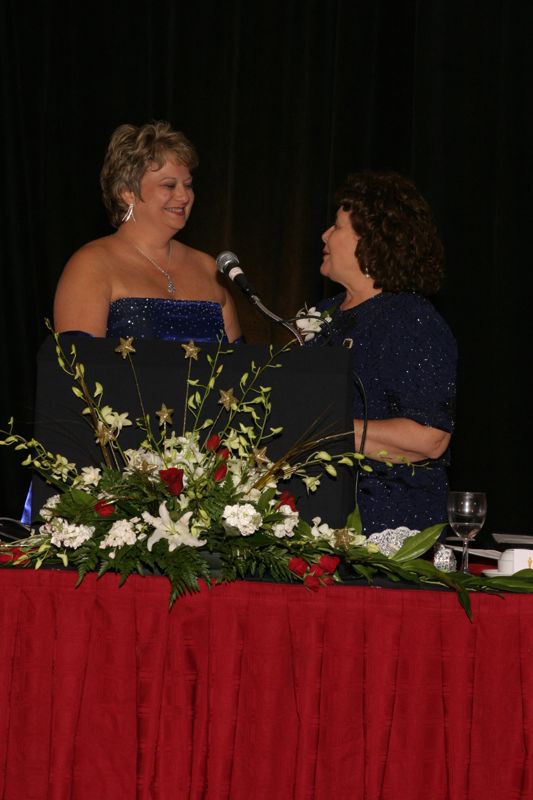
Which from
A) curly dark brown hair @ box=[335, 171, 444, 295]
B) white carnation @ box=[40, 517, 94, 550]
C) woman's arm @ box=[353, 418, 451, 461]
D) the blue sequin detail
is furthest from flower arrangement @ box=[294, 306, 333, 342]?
the blue sequin detail

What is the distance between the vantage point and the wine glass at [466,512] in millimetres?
1839

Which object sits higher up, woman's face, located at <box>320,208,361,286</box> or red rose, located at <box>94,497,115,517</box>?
woman's face, located at <box>320,208,361,286</box>

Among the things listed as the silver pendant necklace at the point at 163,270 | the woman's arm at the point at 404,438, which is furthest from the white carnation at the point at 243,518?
the silver pendant necklace at the point at 163,270

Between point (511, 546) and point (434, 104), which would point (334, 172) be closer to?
point (434, 104)

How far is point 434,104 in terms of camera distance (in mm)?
4094

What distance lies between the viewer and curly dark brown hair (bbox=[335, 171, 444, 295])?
2594mm

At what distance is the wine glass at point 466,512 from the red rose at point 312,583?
360 millimetres

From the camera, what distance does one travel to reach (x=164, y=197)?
2.96m

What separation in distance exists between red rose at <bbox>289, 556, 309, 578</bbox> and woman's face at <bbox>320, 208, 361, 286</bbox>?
4.07ft

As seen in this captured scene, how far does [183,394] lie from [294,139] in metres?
2.66

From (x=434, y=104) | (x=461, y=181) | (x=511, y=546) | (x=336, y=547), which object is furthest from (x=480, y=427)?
(x=336, y=547)

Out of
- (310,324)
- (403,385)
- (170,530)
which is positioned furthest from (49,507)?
(403,385)

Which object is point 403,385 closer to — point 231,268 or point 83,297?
point 231,268

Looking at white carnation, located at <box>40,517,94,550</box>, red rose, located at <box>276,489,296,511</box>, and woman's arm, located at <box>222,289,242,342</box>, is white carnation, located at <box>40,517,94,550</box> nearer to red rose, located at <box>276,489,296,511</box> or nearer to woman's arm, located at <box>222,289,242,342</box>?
red rose, located at <box>276,489,296,511</box>
